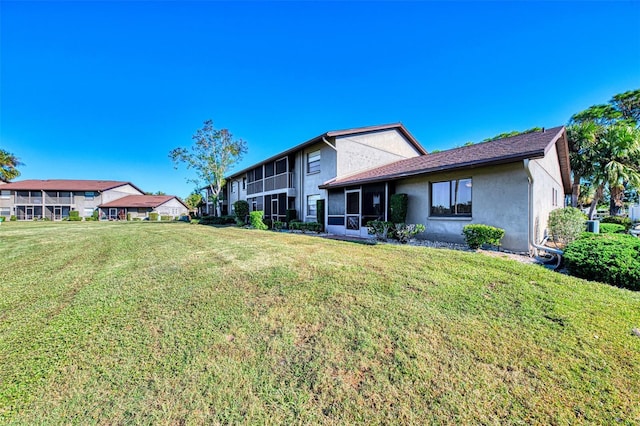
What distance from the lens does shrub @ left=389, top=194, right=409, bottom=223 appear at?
1115cm

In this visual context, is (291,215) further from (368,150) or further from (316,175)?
(368,150)

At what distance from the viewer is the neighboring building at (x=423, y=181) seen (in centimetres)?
841

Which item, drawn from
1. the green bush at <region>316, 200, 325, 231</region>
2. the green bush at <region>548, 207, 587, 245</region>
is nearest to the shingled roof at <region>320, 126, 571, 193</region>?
the green bush at <region>316, 200, 325, 231</region>

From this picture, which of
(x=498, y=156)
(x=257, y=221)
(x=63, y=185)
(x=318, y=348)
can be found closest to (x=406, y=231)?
(x=498, y=156)

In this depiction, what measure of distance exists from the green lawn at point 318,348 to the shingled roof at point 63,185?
53.0 meters

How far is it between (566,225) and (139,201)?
58.7 m

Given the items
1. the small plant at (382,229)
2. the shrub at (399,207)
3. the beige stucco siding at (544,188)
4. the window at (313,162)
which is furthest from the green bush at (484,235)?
the window at (313,162)

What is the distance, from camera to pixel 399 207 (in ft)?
36.7

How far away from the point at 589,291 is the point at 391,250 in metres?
4.25

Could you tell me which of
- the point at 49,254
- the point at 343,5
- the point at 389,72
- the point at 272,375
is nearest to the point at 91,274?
the point at 49,254

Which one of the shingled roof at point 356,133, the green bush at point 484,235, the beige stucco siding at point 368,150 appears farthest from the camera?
the beige stucco siding at point 368,150

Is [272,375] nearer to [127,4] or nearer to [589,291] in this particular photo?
[589,291]

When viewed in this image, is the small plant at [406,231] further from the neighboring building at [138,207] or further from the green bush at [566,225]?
the neighboring building at [138,207]

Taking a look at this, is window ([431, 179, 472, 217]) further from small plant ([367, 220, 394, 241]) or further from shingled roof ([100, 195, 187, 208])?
shingled roof ([100, 195, 187, 208])
